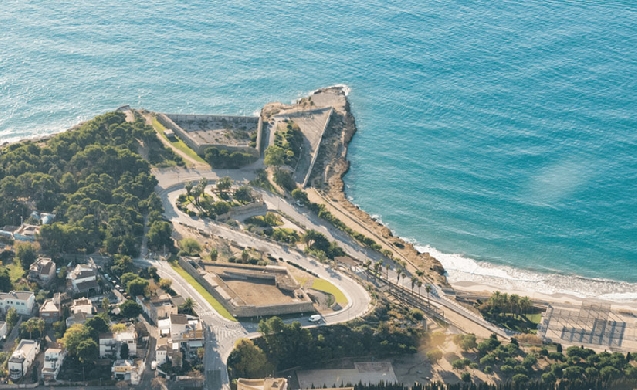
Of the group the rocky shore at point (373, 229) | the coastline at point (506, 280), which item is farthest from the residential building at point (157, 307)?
the coastline at point (506, 280)

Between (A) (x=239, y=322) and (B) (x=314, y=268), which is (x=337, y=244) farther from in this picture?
(A) (x=239, y=322)

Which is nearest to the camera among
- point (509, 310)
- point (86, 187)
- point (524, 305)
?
point (524, 305)

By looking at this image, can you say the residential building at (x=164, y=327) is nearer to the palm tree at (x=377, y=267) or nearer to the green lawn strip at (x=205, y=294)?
the green lawn strip at (x=205, y=294)

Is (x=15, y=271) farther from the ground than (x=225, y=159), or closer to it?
closer to it

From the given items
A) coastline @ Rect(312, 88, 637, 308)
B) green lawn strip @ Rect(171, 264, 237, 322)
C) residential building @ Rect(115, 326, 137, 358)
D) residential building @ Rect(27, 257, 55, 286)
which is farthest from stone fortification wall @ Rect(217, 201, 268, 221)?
residential building @ Rect(115, 326, 137, 358)

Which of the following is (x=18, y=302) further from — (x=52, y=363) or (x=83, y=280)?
(x=52, y=363)

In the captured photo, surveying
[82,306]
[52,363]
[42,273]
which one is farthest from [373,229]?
[52,363]

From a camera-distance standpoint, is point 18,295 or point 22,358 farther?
point 18,295
